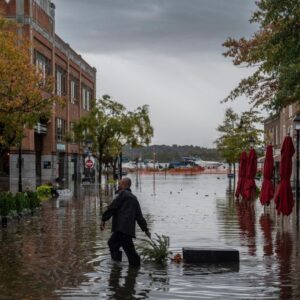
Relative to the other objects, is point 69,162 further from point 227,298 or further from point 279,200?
point 227,298

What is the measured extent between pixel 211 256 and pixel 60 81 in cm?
6093

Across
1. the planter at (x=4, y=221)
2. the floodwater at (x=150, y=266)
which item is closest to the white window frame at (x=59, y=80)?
the floodwater at (x=150, y=266)

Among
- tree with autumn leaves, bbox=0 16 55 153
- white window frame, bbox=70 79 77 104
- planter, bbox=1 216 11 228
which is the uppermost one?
white window frame, bbox=70 79 77 104

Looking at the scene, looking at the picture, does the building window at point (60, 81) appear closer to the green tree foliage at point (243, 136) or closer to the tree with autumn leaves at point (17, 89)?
the green tree foliage at point (243, 136)

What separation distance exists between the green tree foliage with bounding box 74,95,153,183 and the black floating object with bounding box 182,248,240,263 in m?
48.9

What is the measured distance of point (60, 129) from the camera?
72188 mm

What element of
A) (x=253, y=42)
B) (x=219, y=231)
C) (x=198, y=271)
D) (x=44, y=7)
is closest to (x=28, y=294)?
(x=198, y=271)

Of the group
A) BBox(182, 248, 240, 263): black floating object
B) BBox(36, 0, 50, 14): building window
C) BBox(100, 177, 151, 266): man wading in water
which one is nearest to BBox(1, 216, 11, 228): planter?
BBox(100, 177, 151, 266): man wading in water

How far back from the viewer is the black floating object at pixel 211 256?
13.4 metres

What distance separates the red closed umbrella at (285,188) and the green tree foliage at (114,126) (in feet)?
133

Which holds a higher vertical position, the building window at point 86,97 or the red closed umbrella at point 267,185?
the building window at point 86,97

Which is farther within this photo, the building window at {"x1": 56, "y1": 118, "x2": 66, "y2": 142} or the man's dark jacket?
the building window at {"x1": 56, "y1": 118, "x2": 66, "y2": 142}

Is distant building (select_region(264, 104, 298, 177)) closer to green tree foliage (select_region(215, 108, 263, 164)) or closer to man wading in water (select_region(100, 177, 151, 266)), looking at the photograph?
green tree foliage (select_region(215, 108, 263, 164))

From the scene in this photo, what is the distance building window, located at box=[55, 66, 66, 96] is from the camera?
7067cm
